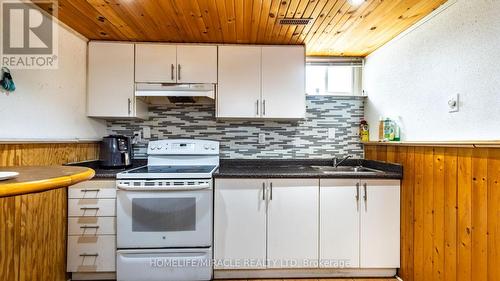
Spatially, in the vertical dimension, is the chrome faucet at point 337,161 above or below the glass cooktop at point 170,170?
above

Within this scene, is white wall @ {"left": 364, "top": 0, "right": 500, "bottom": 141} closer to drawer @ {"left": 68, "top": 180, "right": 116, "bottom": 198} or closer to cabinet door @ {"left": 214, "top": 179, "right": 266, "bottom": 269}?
cabinet door @ {"left": 214, "top": 179, "right": 266, "bottom": 269}

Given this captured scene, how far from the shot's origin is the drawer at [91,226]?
6.45 feet

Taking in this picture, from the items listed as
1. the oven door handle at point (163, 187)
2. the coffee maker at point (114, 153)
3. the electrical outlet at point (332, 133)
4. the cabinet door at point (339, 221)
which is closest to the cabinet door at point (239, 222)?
the oven door handle at point (163, 187)

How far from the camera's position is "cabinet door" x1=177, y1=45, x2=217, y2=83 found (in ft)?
7.59

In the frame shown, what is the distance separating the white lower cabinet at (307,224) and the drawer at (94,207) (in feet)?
2.61

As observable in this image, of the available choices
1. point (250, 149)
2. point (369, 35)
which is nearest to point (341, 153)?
point (250, 149)

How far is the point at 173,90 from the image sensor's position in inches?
88.8

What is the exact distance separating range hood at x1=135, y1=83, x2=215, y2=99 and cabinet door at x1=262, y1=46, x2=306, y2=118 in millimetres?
515

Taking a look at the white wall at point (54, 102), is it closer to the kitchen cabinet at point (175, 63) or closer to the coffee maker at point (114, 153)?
the coffee maker at point (114, 153)

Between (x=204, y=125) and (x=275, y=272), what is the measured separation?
1480 millimetres

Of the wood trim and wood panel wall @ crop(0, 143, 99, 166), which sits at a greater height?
wood panel wall @ crop(0, 143, 99, 166)

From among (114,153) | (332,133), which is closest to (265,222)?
(332,133)

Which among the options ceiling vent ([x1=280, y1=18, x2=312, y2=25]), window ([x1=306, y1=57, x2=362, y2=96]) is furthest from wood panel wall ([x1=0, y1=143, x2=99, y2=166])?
window ([x1=306, y1=57, x2=362, y2=96])

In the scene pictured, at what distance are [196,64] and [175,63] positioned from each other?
0.61 feet
